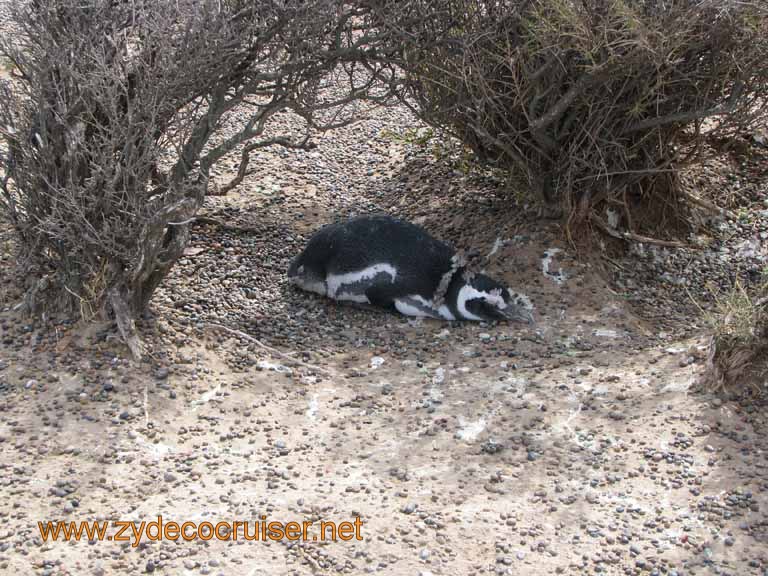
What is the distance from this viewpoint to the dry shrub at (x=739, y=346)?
5.09 meters

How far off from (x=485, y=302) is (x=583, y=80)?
1743 mm

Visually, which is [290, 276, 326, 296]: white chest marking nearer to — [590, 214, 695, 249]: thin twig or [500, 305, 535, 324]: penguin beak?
[500, 305, 535, 324]: penguin beak

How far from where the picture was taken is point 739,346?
509 centimetres

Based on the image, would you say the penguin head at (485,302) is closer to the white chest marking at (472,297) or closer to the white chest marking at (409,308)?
the white chest marking at (472,297)

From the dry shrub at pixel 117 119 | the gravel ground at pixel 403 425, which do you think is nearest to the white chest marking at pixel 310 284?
the gravel ground at pixel 403 425

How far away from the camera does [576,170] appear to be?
269 inches

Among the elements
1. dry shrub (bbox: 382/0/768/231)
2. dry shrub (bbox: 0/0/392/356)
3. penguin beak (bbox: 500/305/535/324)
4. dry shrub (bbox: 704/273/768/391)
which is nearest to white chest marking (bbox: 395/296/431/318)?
penguin beak (bbox: 500/305/535/324)

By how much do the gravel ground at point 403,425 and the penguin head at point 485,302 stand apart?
0.16m

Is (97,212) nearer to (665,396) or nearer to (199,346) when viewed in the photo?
(199,346)

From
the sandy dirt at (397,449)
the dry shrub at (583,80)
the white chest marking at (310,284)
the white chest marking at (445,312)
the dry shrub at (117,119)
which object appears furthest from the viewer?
the white chest marking at (310,284)

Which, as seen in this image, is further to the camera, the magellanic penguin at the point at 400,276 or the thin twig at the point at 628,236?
the thin twig at the point at 628,236

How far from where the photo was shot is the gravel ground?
4.15 metres

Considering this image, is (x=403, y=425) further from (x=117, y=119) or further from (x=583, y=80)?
(x=583, y=80)

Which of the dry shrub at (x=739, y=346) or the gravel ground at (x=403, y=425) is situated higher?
the dry shrub at (x=739, y=346)
